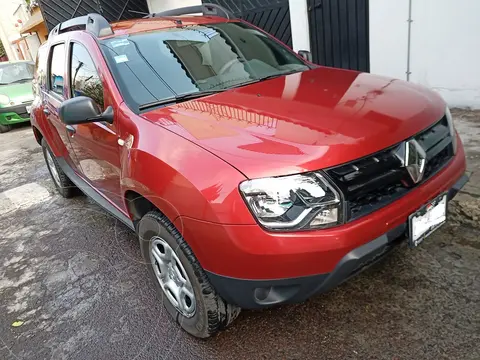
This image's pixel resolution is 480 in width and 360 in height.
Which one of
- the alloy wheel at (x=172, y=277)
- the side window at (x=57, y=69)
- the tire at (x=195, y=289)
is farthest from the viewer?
the side window at (x=57, y=69)

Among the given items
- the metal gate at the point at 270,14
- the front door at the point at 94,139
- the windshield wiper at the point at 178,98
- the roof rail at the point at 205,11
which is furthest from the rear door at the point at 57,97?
the metal gate at the point at 270,14

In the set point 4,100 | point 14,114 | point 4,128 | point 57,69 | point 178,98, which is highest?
point 57,69

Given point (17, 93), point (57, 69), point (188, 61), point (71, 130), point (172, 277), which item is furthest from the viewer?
point (17, 93)

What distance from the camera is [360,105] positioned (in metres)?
2.04

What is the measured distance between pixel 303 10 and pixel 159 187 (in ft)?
16.4

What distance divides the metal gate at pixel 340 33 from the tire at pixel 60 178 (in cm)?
412

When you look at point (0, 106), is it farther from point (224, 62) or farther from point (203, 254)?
point (203, 254)

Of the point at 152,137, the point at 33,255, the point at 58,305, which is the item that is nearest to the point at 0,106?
the point at 33,255

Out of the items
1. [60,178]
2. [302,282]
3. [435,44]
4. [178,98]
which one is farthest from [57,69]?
[435,44]

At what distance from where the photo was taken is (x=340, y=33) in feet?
18.4

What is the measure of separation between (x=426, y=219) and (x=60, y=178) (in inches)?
157

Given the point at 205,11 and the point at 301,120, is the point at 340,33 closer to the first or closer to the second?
the point at 205,11

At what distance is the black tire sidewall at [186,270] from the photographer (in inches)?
76.6

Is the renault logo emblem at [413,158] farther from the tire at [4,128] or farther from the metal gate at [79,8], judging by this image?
the tire at [4,128]
